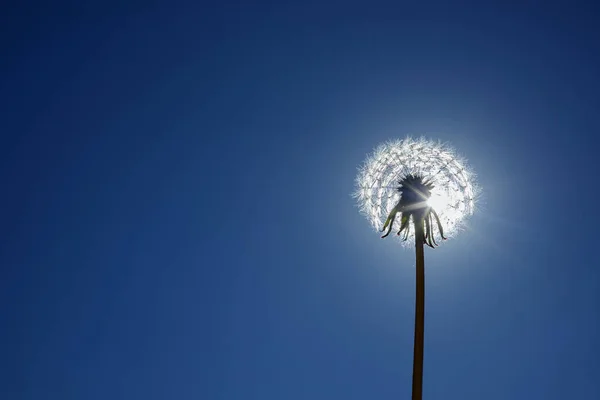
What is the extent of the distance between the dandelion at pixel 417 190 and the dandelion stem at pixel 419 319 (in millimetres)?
101

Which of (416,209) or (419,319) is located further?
(416,209)

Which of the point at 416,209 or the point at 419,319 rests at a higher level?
the point at 416,209

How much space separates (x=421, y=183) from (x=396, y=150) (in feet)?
11.0

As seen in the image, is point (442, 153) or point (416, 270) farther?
point (442, 153)

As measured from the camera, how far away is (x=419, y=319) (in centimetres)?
1248

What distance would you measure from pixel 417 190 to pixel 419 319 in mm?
5493

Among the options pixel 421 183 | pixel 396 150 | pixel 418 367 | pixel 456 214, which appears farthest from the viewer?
pixel 396 150

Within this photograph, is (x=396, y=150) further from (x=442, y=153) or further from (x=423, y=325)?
(x=423, y=325)

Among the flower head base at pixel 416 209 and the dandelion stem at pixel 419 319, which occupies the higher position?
the flower head base at pixel 416 209

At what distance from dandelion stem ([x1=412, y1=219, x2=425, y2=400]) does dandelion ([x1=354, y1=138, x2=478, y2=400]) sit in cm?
10

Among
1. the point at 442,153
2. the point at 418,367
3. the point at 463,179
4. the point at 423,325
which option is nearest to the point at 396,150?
the point at 442,153

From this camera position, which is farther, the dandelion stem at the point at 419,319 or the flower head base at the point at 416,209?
the flower head base at the point at 416,209

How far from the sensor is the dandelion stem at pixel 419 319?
11.5 meters

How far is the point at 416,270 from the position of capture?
13.4 meters
